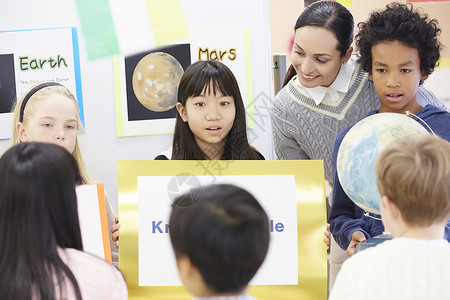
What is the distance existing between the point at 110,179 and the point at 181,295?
0.92 metres

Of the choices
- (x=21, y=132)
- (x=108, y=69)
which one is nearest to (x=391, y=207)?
(x=21, y=132)

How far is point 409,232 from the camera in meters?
1.28

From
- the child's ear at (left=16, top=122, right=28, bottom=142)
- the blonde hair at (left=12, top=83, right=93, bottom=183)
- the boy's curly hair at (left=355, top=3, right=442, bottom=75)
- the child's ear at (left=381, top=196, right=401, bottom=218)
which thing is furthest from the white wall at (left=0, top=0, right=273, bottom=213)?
the child's ear at (left=381, top=196, right=401, bottom=218)

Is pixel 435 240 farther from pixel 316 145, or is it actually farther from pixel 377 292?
pixel 316 145

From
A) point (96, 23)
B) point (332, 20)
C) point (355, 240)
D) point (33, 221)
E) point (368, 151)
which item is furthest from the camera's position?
point (96, 23)

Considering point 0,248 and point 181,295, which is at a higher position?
point 0,248

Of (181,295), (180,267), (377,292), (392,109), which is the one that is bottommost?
(181,295)

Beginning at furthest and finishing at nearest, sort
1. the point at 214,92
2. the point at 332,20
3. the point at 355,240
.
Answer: the point at 332,20
the point at 214,92
the point at 355,240

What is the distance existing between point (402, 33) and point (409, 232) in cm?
90

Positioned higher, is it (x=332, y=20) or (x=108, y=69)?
(x=332, y=20)

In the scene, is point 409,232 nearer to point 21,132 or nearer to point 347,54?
point 347,54

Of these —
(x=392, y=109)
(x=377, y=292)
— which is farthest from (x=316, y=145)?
(x=377, y=292)

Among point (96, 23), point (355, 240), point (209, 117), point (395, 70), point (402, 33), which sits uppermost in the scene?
point (96, 23)

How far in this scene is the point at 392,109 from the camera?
1.95m
